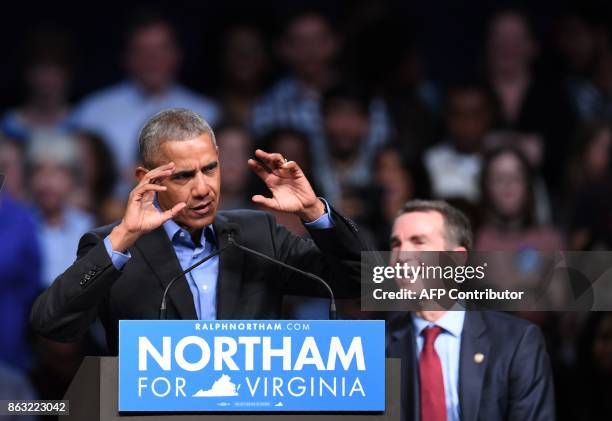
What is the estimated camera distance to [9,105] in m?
6.43

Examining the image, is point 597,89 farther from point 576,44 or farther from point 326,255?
point 326,255

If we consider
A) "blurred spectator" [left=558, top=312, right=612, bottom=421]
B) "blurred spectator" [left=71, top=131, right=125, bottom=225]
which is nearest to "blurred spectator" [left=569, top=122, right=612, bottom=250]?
"blurred spectator" [left=558, top=312, right=612, bottom=421]

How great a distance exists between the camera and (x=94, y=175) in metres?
6.12

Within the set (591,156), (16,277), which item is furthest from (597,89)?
(16,277)

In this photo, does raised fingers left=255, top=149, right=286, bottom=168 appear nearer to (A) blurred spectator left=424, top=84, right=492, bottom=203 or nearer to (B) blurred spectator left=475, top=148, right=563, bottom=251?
(B) blurred spectator left=475, top=148, right=563, bottom=251

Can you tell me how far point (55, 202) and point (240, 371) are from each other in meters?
3.33

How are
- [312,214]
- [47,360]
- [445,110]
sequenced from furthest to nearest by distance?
[445,110], [47,360], [312,214]

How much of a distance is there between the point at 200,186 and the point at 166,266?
0.24 metres

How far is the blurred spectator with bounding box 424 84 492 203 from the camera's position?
6.11 m

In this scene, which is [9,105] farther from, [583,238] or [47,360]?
[583,238]

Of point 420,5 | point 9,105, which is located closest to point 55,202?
point 9,105

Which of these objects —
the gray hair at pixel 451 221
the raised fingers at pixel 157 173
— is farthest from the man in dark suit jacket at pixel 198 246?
the gray hair at pixel 451 221

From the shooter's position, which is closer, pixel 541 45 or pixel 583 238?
pixel 583 238

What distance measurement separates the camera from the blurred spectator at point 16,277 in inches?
213
